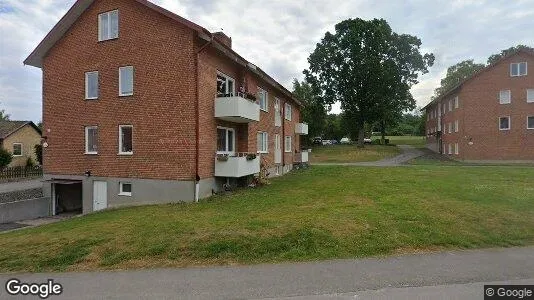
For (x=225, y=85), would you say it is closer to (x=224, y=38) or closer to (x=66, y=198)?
(x=224, y=38)

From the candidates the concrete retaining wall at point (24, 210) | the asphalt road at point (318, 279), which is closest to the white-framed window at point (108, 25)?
the concrete retaining wall at point (24, 210)

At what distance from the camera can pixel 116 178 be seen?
16562 mm

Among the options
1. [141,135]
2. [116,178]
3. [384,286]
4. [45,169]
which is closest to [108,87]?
[141,135]

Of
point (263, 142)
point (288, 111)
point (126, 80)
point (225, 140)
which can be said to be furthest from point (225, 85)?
point (288, 111)

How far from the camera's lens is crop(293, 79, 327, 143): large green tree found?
174 ft

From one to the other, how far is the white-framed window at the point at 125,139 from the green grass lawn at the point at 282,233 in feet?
13.5

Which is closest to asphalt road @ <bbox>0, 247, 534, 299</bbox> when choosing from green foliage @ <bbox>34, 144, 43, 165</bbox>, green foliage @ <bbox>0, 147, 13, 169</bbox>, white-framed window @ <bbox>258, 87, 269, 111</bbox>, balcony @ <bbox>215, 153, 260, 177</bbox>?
balcony @ <bbox>215, 153, 260, 177</bbox>

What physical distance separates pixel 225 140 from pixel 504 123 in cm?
2997

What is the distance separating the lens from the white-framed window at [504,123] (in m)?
34.9

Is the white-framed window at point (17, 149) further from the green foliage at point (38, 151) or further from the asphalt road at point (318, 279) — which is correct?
the asphalt road at point (318, 279)

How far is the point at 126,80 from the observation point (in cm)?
1669

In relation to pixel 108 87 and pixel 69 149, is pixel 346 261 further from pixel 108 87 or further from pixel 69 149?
pixel 69 149

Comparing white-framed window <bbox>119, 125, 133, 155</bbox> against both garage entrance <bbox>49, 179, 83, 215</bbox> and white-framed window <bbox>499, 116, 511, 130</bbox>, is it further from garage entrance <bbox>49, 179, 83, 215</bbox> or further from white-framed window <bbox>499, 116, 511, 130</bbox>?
white-framed window <bbox>499, 116, 511, 130</bbox>

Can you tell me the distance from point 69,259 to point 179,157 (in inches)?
304
